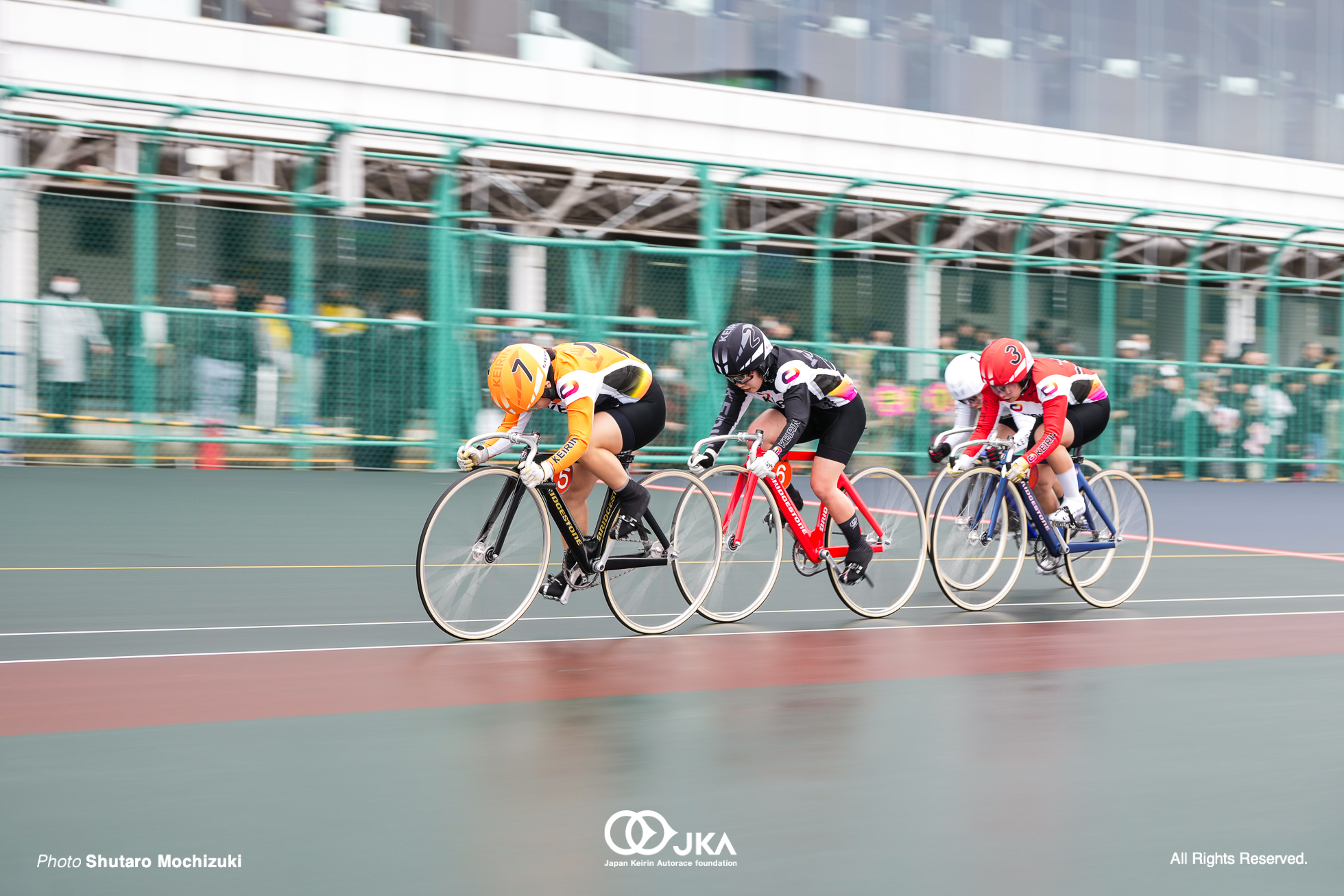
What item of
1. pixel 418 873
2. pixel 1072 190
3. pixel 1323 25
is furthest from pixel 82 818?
pixel 1323 25

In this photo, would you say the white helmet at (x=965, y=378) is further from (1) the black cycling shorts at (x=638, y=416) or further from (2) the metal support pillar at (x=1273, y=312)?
(2) the metal support pillar at (x=1273, y=312)

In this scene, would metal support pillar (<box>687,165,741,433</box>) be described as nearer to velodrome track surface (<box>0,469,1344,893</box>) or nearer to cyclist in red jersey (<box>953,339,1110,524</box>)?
velodrome track surface (<box>0,469,1344,893</box>)

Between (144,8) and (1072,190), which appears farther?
(1072,190)

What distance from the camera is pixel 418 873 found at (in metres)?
3.34

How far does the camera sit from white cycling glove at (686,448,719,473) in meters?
6.70

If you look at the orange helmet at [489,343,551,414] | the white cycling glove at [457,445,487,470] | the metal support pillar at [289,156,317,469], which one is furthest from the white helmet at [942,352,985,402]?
the metal support pillar at [289,156,317,469]

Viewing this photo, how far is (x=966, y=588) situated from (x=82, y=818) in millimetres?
5186

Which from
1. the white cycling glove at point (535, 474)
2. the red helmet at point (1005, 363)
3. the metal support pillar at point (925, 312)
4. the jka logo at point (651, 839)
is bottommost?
the jka logo at point (651, 839)

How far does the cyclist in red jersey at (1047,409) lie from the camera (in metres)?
7.52

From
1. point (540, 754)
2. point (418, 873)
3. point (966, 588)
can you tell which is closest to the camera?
point (418, 873)

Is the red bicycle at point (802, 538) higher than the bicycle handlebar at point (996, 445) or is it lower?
lower

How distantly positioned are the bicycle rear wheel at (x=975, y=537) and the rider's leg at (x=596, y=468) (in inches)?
77.4

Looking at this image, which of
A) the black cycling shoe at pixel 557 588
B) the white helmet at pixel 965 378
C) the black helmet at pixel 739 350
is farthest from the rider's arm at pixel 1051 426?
the black cycling shoe at pixel 557 588

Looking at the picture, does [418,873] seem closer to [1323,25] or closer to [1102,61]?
[1102,61]
